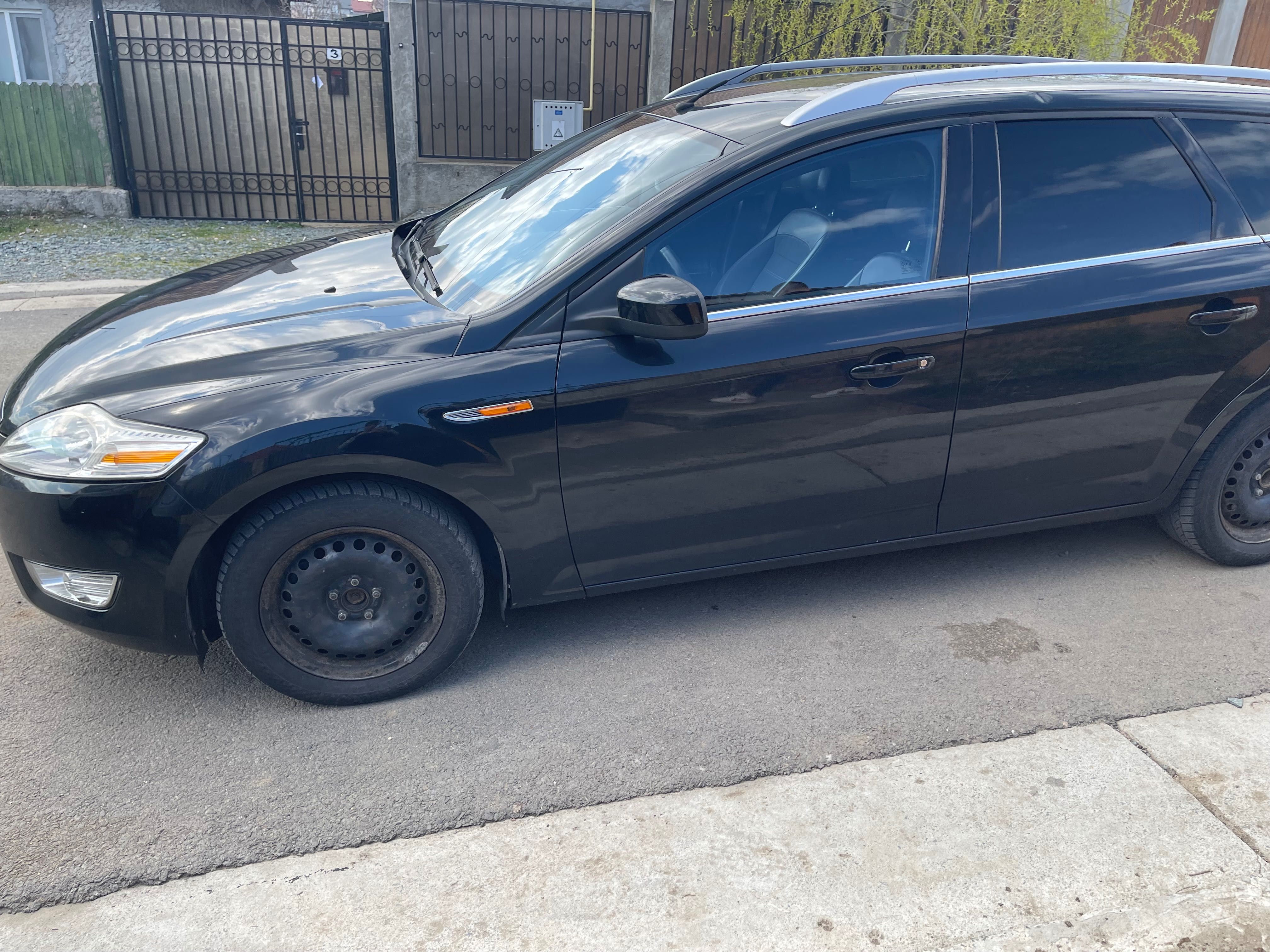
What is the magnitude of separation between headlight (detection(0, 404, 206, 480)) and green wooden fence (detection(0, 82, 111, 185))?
1012 cm

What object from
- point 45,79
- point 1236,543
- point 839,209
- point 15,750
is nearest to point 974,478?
point 839,209

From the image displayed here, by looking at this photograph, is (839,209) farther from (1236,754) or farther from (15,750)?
(15,750)

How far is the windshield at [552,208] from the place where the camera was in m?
3.06

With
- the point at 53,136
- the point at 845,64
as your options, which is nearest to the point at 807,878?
the point at 845,64

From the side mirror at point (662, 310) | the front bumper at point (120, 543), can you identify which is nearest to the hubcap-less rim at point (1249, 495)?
the side mirror at point (662, 310)

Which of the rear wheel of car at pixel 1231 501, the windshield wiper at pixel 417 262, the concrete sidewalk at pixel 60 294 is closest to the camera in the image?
the windshield wiper at pixel 417 262

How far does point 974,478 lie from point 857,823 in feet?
4.25

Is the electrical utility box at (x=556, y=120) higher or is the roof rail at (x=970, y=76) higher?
the roof rail at (x=970, y=76)

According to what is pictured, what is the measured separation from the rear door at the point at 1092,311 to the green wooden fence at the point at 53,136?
1110 cm

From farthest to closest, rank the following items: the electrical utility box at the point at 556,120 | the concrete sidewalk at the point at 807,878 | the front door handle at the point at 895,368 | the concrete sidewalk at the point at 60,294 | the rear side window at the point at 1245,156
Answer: the electrical utility box at the point at 556,120 → the concrete sidewalk at the point at 60,294 → the rear side window at the point at 1245,156 → the front door handle at the point at 895,368 → the concrete sidewalk at the point at 807,878

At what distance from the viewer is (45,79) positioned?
1461 centimetres

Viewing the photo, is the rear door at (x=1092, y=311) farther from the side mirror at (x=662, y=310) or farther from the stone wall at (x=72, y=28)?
the stone wall at (x=72, y=28)

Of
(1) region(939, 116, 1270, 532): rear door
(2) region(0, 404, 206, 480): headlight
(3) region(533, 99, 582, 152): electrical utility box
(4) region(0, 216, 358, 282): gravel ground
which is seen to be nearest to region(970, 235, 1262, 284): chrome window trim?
(1) region(939, 116, 1270, 532): rear door

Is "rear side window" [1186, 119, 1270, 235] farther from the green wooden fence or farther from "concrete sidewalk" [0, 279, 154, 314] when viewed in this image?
the green wooden fence
